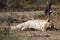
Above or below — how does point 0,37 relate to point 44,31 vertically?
above

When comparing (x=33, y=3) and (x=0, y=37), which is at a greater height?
(x=0, y=37)

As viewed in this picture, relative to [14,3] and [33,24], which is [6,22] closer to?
[33,24]

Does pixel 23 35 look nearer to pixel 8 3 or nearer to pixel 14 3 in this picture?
pixel 8 3

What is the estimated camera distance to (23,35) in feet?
27.1

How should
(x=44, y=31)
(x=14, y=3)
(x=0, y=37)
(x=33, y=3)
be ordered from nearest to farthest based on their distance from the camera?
(x=0, y=37) < (x=44, y=31) < (x=14, y=3) < (x=33, y=3)

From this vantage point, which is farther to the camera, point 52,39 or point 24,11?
point 24,11

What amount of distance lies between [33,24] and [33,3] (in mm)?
6281

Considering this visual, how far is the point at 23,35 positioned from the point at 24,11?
192 inches

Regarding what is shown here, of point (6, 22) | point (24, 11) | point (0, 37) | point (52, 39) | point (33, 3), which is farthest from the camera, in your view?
point (33, 3)

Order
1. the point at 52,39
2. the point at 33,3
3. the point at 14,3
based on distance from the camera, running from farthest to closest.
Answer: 1. the point at 33,3
2. the point at 14,3
3. the point at 52,39

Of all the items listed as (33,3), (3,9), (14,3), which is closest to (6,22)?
(3,9)

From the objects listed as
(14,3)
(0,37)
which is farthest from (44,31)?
(14,3)

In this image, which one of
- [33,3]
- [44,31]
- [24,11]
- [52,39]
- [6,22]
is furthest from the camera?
[33,3]

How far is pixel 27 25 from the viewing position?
29.6 ft
